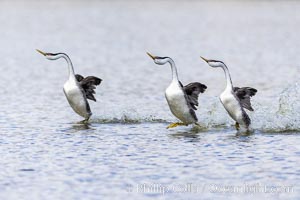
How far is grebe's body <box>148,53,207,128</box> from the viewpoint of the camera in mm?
Answer: 19344

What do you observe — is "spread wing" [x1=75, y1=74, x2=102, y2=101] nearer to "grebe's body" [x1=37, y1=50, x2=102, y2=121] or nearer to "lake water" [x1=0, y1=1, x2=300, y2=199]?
"grebe's body" [x1=37, y1=50, x2=102, y2=121]

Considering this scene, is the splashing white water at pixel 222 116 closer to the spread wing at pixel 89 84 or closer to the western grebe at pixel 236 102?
the western grebe at pixel 236 102

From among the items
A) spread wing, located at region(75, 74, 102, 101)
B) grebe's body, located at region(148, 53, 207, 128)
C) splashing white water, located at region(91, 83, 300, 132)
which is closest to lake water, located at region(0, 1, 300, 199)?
splashing white water, located at region(91, 83, 300, 132)

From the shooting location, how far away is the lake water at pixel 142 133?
14188 mm

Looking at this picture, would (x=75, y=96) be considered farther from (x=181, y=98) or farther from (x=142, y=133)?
(x=181, y=98)

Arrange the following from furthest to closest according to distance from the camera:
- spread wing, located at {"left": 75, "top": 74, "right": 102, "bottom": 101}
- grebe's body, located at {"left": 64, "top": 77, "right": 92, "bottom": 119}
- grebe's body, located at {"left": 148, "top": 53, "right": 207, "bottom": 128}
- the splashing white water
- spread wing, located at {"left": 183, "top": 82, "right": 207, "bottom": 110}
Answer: spread wing, located at {"left": 75, "top": 74, "right": 102, "bottom": 101} → grebe's body, located at {"left": 64, "top": 77, "right": 92, "bottom": 119} → spread wing, located at {"left": 183, "top": 82, "right": 207, "bottom": 110} → the splashing white water → grebe's body, located at {"left": 148, "top": 53, "right": 207, "bottom": 128}

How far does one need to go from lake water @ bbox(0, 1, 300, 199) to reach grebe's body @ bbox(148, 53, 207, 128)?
0.35 meters

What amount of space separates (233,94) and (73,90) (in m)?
3.66

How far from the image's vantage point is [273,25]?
2655 inches

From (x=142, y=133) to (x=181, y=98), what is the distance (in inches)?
43.2

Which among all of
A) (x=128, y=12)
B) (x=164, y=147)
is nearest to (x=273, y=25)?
(x=128, y=12)

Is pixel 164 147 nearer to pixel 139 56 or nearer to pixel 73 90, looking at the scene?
pixel 73 90

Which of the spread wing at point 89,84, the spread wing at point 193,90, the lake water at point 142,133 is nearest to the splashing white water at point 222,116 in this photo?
the lake water at point 142,133

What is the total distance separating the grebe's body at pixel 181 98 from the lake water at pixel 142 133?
0.35m
